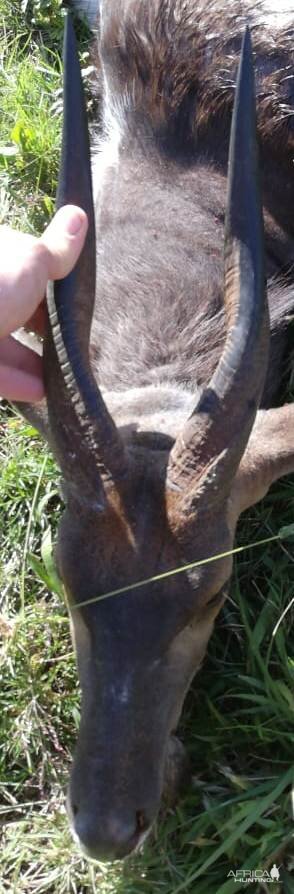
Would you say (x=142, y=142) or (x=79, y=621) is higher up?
(x=142, y=142)

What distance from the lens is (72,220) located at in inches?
162

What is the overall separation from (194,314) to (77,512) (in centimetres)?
154

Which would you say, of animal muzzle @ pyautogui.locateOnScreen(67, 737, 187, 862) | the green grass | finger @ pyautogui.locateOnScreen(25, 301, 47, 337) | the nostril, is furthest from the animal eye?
finger @ pyautogui.locateOnScreen(25, 301, 47, 337)

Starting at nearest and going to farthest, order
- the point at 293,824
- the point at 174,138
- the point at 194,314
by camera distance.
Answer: the point at 293,824 < the point at 194,314 < the point at 174,138

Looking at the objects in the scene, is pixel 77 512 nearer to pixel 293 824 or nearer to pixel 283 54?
pixel 293 824

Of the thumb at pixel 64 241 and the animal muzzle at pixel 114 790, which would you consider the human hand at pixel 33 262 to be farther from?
the animal muzzle at pixel 114 790

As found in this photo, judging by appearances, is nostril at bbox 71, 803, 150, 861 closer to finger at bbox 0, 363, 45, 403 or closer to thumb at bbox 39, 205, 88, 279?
finger at bbox 0, 363, 45, 403

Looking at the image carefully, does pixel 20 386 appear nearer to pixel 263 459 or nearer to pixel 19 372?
pixel 19 372

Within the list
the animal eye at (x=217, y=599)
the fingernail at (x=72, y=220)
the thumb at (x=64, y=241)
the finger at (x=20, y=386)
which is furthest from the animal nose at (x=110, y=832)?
the fingernail at (x=72, y=220)

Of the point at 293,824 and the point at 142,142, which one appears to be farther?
the point at 142,142

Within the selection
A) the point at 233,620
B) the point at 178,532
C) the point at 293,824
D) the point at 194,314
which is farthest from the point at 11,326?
the point at 293,824

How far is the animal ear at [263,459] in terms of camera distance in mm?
4484

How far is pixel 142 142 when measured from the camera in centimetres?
623

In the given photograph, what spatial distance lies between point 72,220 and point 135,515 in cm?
114
